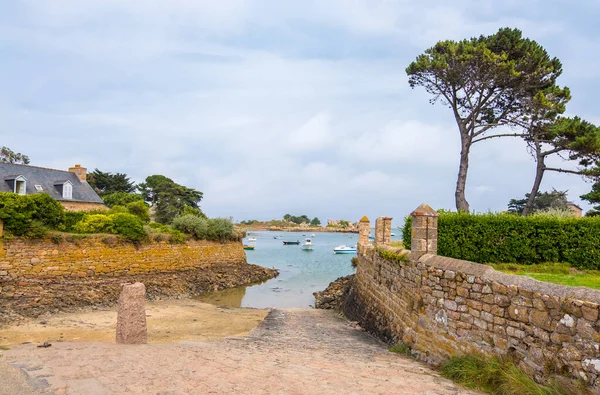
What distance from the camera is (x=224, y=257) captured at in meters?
29.9

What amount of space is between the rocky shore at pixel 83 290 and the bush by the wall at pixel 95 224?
2.63 meters

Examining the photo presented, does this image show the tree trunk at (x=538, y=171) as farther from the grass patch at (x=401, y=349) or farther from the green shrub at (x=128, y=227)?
the green shrub at (x=128, y=227)

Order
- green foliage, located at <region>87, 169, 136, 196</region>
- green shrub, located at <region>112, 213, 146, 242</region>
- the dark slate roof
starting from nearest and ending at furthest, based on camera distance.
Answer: green shrub, located at <region>112, 213, 146, 242</region>, the dark slate roof, green foliage, located at <region>87, 169, 136, 196</region>

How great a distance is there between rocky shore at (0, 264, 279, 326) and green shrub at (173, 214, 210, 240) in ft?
7.93

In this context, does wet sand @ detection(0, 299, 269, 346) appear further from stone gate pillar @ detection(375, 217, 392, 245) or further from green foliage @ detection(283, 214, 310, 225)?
green foliage @ detection(283, 214, 310, 225)

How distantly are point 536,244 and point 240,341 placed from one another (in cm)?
921

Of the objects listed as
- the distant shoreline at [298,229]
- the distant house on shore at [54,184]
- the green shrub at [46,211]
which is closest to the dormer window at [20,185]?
the distant house on shore at [54,184]

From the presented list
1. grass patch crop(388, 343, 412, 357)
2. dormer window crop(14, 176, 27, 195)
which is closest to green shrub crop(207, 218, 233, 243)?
dormer window crop(14, 176, 27, 195)

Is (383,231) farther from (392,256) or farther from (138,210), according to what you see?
(138,210)

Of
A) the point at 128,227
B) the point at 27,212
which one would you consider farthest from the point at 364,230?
the point at 27,212

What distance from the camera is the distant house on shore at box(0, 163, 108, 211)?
2676 centimetres

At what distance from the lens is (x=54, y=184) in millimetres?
29969

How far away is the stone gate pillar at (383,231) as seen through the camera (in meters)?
16.6

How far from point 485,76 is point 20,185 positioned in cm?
2948
